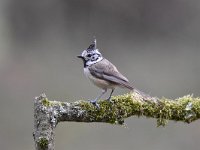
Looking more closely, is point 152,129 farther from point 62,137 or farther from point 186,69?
point 186,69

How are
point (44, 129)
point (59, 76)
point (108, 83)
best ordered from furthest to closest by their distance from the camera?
point (59, 76)
point (108, 83)
point (44, 129)

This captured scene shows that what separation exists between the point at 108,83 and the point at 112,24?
11.9 meters

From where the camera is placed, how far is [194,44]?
17219mm

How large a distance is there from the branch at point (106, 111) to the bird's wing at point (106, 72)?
39cm

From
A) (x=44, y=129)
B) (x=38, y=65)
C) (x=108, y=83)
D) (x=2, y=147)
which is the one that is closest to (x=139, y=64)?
(x=38, y=65)

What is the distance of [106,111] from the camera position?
580 centimetres

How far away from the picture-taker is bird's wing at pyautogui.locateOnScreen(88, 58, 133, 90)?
253 inches

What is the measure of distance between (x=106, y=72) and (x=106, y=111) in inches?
31.8

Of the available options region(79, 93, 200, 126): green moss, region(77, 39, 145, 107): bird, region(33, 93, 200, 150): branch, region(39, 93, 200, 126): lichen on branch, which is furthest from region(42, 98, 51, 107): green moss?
region(77, 39, 145, 107): bird

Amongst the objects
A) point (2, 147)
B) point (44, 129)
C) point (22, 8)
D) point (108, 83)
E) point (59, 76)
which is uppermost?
point (22, 8)

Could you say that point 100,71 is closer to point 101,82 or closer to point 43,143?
point 101,82

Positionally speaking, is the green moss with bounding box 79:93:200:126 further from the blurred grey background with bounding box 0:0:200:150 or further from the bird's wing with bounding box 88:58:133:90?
the blurred grey background with bounding box 0:0:200:150

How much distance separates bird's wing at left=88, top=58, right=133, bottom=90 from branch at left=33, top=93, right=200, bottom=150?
0.39 metres

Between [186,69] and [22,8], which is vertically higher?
[22,8]
